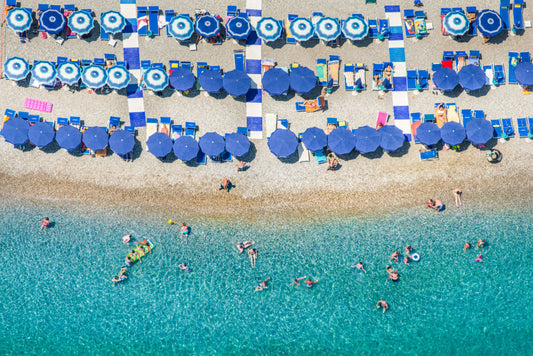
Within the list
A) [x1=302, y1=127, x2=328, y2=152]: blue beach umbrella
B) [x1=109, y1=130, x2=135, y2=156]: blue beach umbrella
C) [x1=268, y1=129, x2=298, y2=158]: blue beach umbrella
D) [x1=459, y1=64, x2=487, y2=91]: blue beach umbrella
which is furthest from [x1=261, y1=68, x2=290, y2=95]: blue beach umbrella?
[x1=459, y1=64, x2=487, y2=91]: blue beach umbrella

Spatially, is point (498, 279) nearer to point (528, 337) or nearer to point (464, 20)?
point (528, 337)

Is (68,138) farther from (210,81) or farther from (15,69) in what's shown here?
(210,81)

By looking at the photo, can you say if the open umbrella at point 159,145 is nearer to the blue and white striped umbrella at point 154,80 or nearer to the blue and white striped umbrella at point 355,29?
the blue and white striped umbrella at point 154,80

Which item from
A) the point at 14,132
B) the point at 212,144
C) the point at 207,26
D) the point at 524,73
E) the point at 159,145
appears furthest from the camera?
the point at 524,73

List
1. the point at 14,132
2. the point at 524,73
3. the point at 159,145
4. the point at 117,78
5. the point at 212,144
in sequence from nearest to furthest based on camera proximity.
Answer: the point at 14,132 < the point at 159,145 < the point at 212,144 < the point at 117,78 < the point at 524,73

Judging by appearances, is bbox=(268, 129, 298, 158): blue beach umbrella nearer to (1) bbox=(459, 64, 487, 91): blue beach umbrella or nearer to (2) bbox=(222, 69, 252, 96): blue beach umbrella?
(2) bbox=(222, 69, 252, 96): blue beach umbrella

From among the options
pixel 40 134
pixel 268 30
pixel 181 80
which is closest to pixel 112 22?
pixel 181 80
